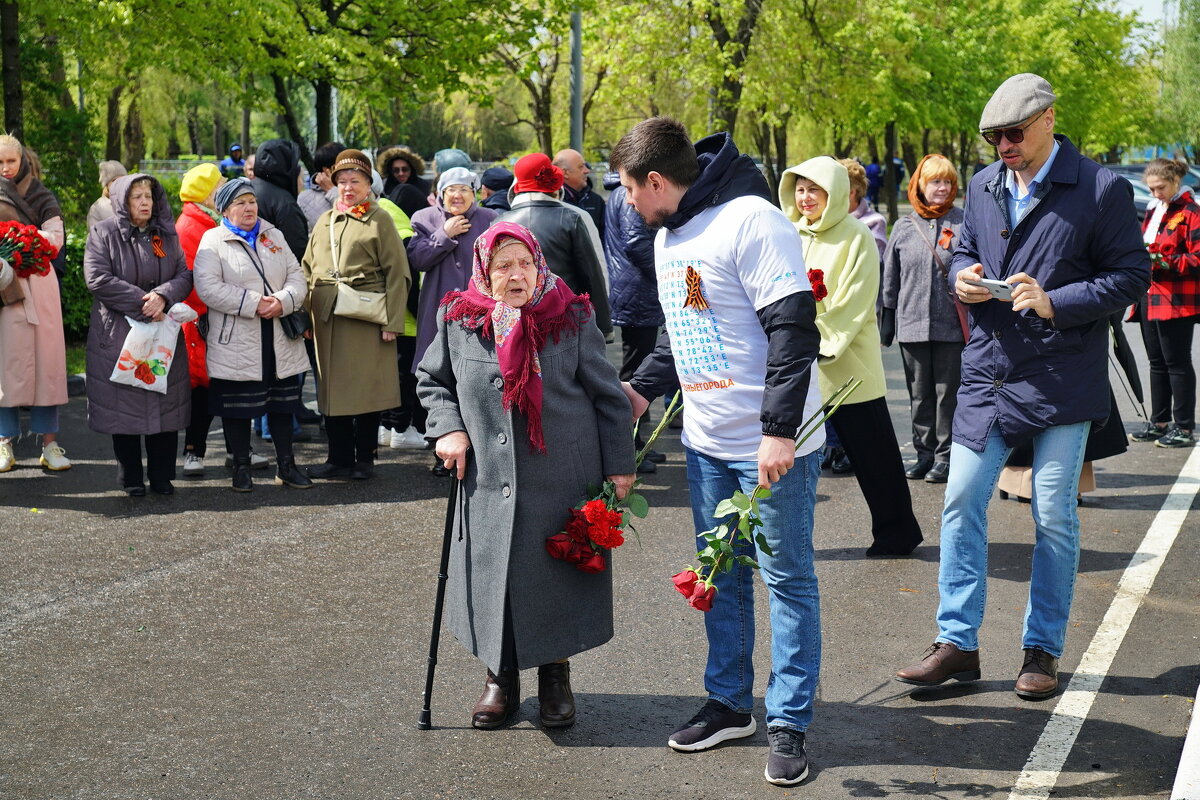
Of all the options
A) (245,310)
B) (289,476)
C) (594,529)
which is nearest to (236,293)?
(245,310)

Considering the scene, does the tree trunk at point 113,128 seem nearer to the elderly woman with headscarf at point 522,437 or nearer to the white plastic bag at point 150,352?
the white plastic bag at point 150,352

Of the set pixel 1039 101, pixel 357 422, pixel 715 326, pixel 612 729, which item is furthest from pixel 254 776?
pixel 357 422

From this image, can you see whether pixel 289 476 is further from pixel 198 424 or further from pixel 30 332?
pixel 30 332

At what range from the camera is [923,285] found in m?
8.08

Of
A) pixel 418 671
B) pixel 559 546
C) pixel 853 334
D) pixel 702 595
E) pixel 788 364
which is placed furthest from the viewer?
pixel 853 334

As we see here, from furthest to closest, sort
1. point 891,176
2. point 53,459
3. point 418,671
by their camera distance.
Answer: point 891,176 → point 53,459 → point 418,671

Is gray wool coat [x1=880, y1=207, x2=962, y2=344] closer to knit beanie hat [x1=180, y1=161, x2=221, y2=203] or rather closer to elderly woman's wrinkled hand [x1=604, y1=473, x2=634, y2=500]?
elderly woman's wrinkled hand [x1=604, y1=473, x2=634, y2=500]

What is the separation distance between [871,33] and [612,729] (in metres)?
22.8

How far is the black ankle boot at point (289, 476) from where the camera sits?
324 inches

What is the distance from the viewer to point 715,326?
4.06 m

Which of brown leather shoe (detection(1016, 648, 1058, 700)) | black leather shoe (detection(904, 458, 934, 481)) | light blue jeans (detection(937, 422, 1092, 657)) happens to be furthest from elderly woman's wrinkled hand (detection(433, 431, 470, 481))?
black leather shoe (detection(904, 458, 934, 481))

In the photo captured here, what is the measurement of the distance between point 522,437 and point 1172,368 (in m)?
6.59

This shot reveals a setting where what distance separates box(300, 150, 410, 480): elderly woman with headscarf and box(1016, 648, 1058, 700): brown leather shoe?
4637 millimetres

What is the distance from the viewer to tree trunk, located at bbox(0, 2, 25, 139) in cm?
1284
